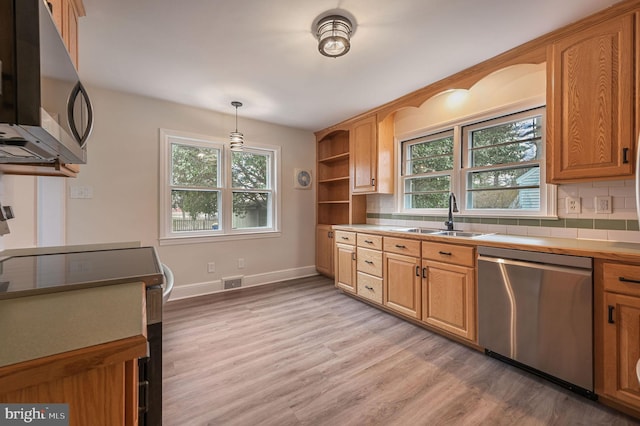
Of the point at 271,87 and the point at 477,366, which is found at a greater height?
the point at 271,87

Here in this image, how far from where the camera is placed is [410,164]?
140 inches

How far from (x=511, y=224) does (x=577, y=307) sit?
0.99m

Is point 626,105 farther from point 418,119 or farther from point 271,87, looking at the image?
point 271,87

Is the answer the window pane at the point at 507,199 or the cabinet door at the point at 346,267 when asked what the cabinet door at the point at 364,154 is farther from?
the window pane at the point at 507,199

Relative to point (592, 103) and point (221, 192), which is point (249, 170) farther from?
point (592, 103)

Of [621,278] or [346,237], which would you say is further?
[346,237]

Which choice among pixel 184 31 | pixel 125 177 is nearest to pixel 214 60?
pixel 184 31

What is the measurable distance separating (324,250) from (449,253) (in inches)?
93.7

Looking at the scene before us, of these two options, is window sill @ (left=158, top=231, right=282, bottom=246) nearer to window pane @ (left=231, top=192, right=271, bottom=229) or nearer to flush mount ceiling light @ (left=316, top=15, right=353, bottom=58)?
window pane @ (left=231, top=192, right=271, bottom=229)

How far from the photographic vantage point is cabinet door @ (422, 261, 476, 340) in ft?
7.23

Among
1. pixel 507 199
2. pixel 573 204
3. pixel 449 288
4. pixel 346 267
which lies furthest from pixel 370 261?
pixel 573 204

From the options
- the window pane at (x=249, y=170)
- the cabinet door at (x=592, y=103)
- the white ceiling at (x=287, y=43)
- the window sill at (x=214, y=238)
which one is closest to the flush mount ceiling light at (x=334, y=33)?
the white ceiling at (x=287, y=43)

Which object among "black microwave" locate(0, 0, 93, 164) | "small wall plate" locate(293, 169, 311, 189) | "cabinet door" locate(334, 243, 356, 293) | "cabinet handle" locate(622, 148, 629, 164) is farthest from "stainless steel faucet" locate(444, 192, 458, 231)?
"black microwave" locate(0, 0, 93, 164)

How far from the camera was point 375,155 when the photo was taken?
3559 millimetres
